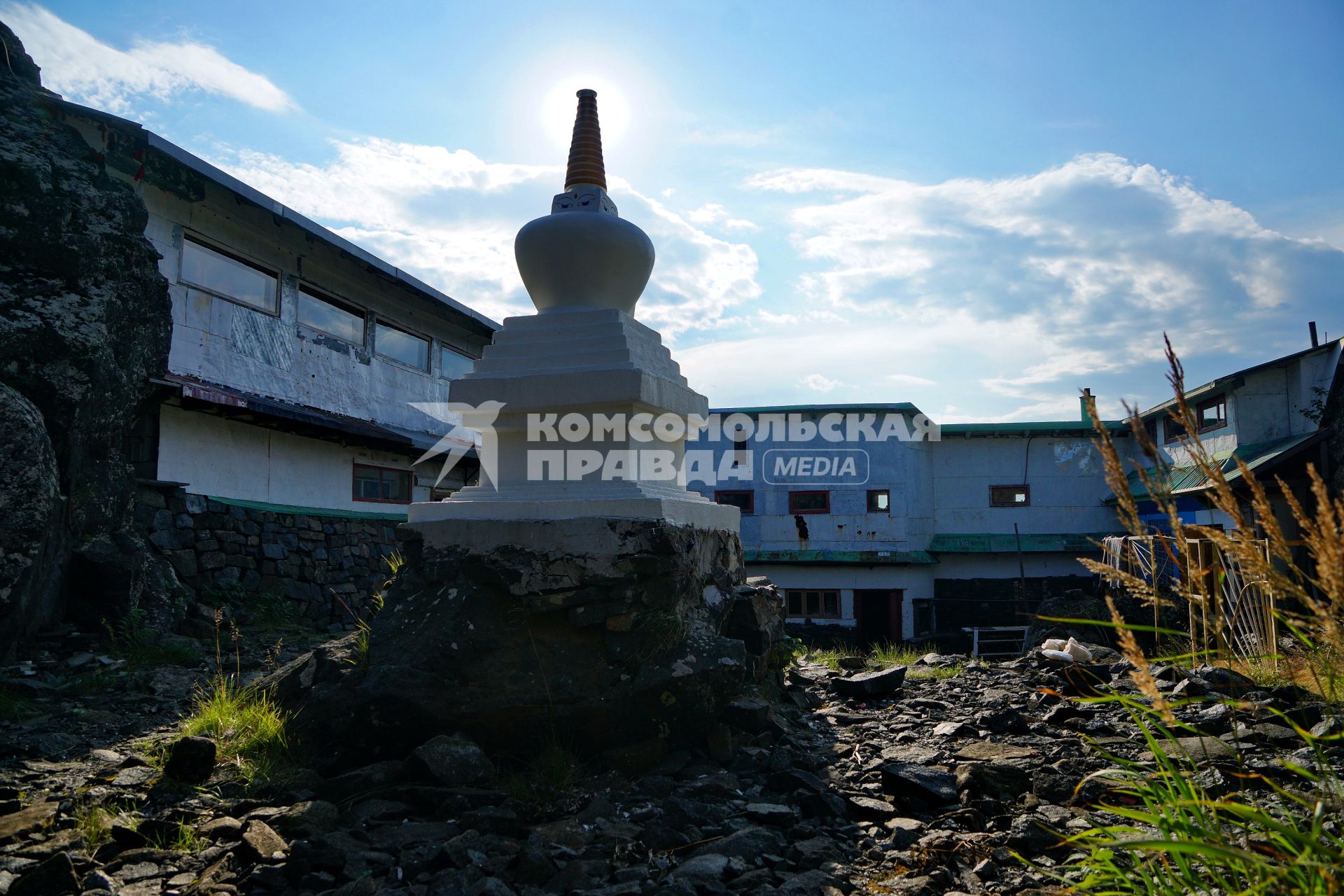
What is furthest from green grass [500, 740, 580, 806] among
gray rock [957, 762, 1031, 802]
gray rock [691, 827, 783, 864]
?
gray rock [957, 762, 1031, 802]

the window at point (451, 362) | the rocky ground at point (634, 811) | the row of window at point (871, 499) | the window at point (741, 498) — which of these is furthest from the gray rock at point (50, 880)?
the window at point (741, 498)

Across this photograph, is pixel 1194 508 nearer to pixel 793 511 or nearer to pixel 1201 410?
pixel 1201 410

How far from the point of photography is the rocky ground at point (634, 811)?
3.13m

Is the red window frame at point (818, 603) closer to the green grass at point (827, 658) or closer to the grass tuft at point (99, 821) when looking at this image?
the green grass at point (827, 658)

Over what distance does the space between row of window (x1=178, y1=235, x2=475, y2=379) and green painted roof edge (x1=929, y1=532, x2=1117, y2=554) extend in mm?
13132

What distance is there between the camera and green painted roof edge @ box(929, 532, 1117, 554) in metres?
20.8

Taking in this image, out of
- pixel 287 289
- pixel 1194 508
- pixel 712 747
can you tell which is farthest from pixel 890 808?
pixel 1194 508

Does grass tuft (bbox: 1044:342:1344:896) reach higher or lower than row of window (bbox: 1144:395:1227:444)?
lower

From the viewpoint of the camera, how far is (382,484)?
13.5m

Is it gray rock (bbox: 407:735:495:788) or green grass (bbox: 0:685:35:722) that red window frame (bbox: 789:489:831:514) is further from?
gray rock (bbox: 407:735:495:788)

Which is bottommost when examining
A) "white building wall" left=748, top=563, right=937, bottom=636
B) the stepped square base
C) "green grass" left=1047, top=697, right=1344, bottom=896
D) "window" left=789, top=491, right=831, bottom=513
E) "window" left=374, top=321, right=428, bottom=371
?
"white building wall" left=748, top=563, right=937, bottom=636

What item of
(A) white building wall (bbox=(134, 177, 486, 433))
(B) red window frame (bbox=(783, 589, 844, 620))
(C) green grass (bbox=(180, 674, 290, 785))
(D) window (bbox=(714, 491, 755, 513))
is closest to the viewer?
(C) green grass (bbox=(180, 674, 290, 785))

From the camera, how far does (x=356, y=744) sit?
14.4ft

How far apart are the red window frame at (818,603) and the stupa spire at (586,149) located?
16.5 m
